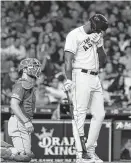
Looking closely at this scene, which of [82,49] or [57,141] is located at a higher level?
[82,49]

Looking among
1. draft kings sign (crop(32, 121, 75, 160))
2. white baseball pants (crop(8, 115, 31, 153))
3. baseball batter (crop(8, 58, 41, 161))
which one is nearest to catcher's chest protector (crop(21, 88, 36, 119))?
baseball batter (crop(8, 58, 41, 161))

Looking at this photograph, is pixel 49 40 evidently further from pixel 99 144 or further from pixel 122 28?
pixel 99 144

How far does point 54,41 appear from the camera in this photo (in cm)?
1119

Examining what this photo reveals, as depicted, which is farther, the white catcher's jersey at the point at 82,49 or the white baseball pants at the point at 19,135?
the white catcher's jersey at the point at 82,49

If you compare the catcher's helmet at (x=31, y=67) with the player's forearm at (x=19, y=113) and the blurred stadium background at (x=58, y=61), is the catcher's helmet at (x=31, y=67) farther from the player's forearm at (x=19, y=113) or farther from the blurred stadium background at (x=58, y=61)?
the blurred stadium background at (x=58, y=61)

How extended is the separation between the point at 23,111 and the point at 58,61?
5.69m

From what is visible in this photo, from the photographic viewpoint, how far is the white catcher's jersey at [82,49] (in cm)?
580

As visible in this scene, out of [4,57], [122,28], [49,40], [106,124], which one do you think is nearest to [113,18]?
[122,28]

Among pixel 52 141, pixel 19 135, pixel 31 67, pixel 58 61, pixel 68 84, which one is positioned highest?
pixel 58 61

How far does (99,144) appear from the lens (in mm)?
8797

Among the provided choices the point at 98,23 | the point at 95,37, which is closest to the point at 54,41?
the point at 95,37

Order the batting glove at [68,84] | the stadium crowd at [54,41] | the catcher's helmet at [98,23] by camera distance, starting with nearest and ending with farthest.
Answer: the batting glove at [68,84] → the catcher's helmet at [98,23] → the stadium crowd at [54,41]

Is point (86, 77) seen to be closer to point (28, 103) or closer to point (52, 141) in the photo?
point (28, 103)

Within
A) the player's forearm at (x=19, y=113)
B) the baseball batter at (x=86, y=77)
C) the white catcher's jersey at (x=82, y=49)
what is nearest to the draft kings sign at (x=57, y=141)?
the baseball batter at (x=86, y=77)
